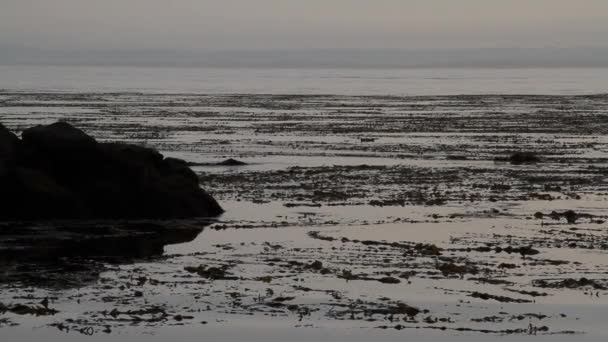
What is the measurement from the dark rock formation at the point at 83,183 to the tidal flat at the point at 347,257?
0.75 metres

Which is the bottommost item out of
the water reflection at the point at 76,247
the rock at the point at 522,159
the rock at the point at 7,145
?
the water reflection at the point at 76,247

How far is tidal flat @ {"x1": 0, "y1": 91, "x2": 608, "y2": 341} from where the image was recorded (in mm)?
12758

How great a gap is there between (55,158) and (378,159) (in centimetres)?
1420

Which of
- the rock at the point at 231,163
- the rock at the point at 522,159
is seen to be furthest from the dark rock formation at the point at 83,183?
the rock at the point at 522,159

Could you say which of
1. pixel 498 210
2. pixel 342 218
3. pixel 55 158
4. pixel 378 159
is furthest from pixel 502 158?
pixel 55 158

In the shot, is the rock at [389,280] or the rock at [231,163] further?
the rock at [231,163]

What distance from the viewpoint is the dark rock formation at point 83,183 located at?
2192cm

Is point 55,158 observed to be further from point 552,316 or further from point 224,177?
point 552,316

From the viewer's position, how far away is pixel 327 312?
43.5 ft

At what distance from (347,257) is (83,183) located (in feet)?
26.3

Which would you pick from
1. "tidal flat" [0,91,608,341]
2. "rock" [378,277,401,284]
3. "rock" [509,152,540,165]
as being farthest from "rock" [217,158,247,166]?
"rock" [378,277,401,284]

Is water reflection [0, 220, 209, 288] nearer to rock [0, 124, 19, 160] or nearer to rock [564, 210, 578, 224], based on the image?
rock [0, 124, 19, 160]

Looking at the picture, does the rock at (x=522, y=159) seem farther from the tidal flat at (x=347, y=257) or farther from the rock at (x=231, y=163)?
the rock at (x=231, y=163)

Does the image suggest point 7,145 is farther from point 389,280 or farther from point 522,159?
point 522,159
